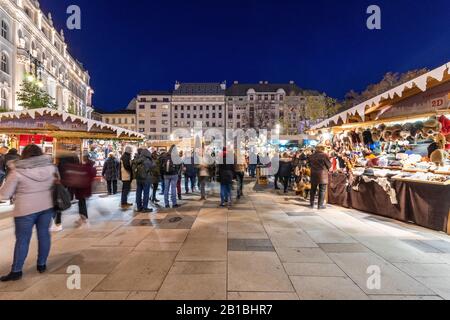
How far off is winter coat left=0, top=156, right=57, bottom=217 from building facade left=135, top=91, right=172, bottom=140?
86.7 meters

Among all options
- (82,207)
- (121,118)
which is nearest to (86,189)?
(82,207)

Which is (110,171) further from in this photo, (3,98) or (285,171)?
(3,98)

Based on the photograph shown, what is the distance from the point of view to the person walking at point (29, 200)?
3840mm

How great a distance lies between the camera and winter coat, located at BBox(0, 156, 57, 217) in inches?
151

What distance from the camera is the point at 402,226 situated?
6.54 metres

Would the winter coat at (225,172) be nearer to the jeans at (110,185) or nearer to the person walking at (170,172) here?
the person walking at (170,172)

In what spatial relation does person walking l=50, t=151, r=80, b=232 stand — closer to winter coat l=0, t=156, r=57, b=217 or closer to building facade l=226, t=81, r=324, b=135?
winter coat l=0, t=156, r=57, b=217

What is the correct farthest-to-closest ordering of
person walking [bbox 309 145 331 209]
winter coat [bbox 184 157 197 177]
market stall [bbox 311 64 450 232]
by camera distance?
winter coat [bbox 184 157 197 177] < person walking [bbox 309 145 331 209] < market stall [bbox 311 64 450 232]

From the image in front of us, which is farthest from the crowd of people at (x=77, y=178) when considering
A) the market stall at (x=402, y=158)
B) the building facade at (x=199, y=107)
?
the building facade at (x=199, y=107)

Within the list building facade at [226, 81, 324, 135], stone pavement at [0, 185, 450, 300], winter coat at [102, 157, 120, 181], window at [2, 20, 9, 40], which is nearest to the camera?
stone pavement at [0, 185, 450, 300]

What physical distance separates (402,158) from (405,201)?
2.08 meters

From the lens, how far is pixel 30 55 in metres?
31.1

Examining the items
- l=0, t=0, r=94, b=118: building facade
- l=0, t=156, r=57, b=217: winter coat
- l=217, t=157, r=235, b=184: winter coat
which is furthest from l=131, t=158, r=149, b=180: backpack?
l=0, t=0, r=94, b=118: building facade

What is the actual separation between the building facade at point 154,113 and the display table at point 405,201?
83.5 metres
